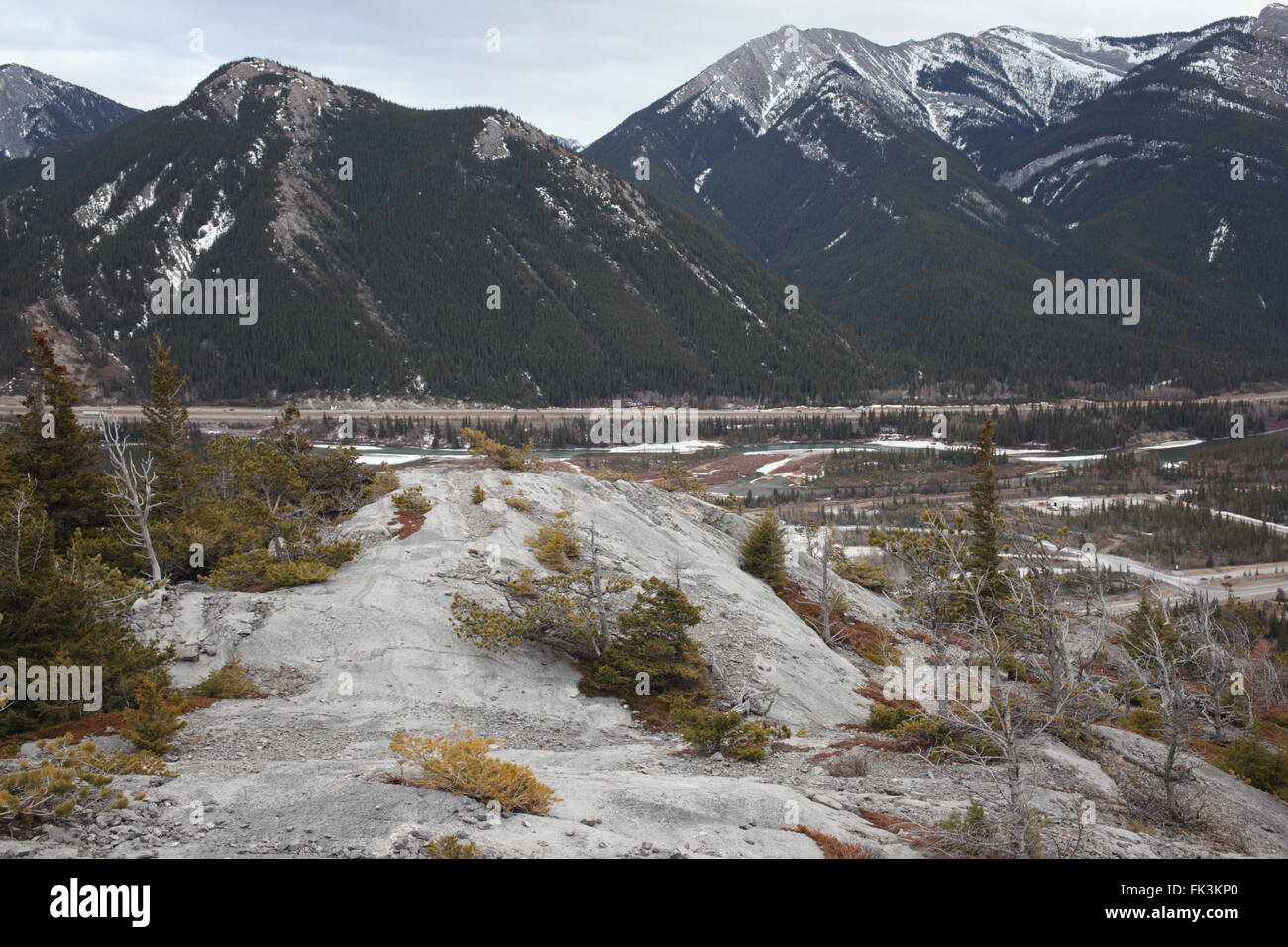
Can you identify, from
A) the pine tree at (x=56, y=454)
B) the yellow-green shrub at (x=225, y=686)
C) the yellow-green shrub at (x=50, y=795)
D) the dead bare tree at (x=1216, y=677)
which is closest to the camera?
the yellow-green shrub at (x=50, y=795)

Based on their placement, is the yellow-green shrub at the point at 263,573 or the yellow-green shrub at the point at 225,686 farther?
the yellow-green shrub at the point at 263,573

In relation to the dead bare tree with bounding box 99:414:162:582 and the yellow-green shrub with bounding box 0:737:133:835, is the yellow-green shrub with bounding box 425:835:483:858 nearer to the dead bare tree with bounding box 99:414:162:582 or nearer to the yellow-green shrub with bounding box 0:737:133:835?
the yellow-green shrub with bounding box 0:737:133:835

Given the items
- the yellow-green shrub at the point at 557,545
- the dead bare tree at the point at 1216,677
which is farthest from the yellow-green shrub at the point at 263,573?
the dead bare tree at the point at 1216,677

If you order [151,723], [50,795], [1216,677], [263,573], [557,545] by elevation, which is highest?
[557,545]

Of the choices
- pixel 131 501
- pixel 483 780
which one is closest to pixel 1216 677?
pixel 483 780

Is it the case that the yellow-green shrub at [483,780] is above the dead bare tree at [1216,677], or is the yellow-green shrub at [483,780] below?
above

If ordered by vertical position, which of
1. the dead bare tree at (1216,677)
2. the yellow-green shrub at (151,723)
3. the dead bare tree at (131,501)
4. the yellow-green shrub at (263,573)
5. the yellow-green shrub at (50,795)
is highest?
the dead bare tree at (131,501)

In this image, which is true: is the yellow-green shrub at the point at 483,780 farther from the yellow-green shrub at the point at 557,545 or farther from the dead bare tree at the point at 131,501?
the dead bare tree at the point at 131,501

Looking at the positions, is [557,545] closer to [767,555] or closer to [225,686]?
[225,686]
